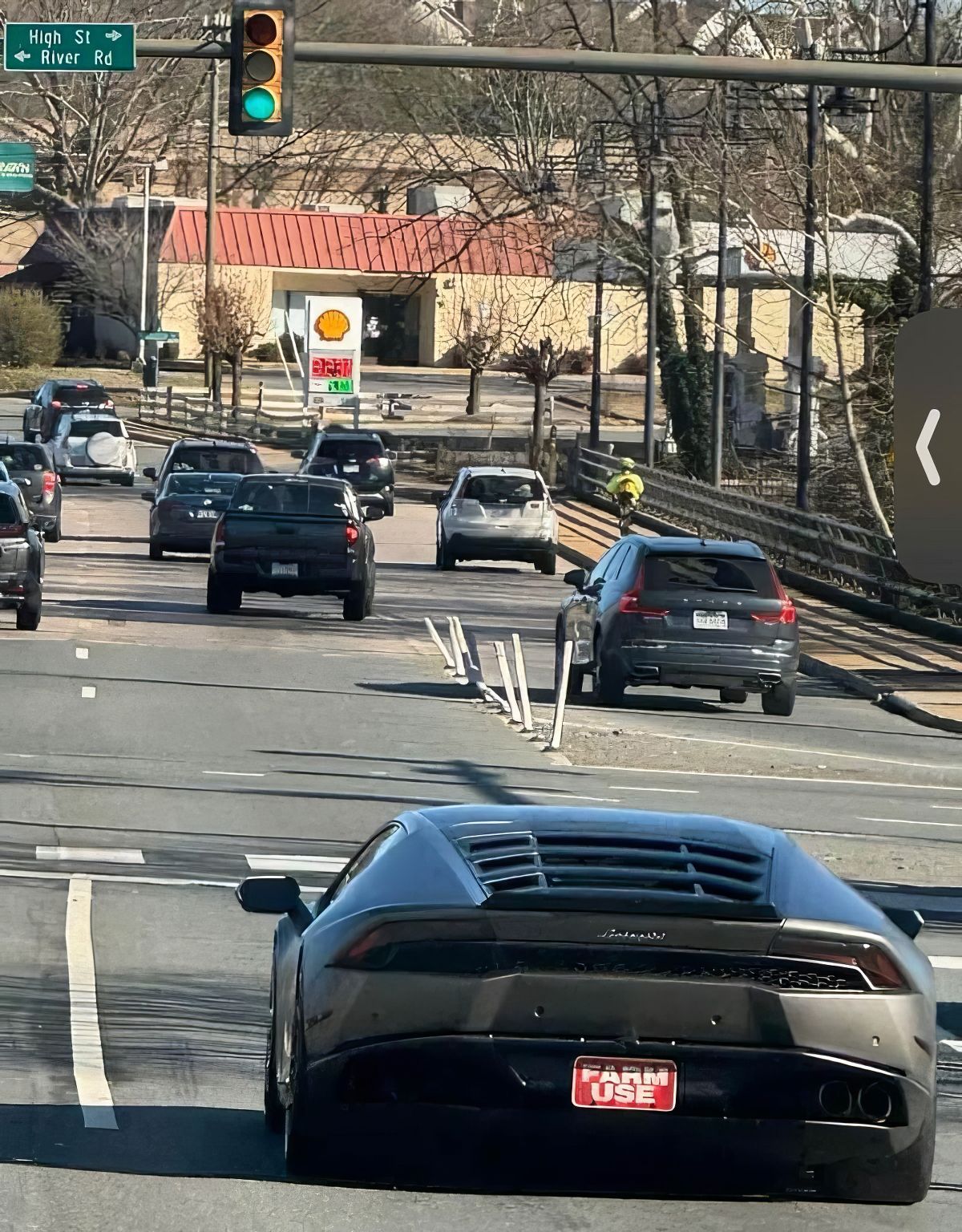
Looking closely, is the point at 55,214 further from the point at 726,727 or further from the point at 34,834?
the point at 34,834

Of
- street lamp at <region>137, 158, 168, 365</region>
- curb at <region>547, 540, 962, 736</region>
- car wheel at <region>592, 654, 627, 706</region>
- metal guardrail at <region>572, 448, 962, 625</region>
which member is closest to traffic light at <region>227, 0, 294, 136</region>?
car wheel at <region>592, 654, 627, 706</region>

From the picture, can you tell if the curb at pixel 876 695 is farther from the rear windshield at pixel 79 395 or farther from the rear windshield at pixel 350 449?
the rear windshield at pixel 79 395

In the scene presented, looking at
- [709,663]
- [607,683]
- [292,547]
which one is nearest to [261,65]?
[709,663]

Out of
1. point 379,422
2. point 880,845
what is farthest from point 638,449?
point 880,845

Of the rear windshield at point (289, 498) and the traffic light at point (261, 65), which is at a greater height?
the traffic light at point (261, 65)

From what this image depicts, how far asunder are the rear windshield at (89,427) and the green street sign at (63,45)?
38.5 m

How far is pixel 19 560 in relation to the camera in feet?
87.4

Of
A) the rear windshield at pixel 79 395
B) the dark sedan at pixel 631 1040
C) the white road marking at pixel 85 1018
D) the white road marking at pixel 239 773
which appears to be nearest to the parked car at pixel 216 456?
the rear windshield at pixel 79 395

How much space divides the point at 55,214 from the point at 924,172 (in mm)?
74864

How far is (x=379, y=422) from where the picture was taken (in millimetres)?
79062

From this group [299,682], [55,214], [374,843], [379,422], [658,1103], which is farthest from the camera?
[55,214]

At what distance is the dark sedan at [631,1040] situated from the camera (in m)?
5.64

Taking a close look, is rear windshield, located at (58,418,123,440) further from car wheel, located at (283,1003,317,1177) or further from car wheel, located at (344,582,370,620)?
car wheel, located at (283,1003,317,1177)

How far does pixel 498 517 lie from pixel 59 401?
94.2 feet
